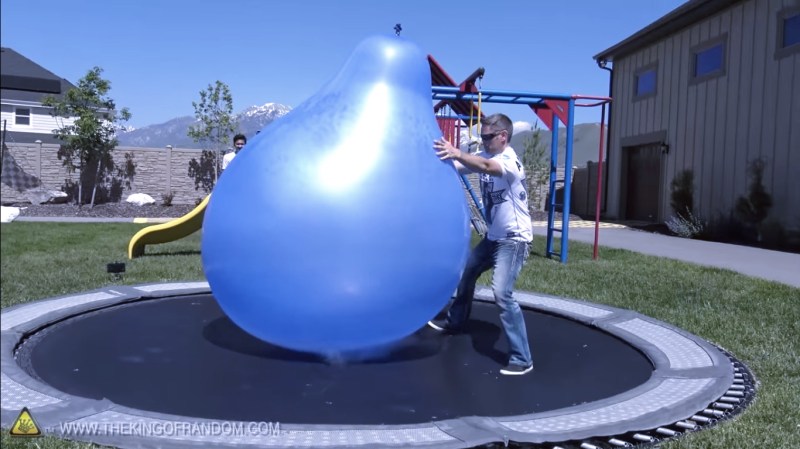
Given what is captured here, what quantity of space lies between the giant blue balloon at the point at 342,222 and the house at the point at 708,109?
11452mm

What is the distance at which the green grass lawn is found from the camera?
10.7 feet

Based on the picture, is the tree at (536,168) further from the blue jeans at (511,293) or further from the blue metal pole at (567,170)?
the blue jeans at (511,293)

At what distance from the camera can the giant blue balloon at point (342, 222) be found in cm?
345

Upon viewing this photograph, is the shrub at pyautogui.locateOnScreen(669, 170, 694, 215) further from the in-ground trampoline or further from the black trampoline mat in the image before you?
the black trampoline mat

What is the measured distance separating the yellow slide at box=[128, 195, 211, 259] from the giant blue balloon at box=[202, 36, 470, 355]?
5314 mm

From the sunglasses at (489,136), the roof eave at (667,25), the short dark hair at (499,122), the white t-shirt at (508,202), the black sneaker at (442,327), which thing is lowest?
the black sneaker at (442,327)

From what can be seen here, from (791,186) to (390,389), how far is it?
1202 centimetres

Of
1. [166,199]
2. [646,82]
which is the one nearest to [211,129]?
[166,199]

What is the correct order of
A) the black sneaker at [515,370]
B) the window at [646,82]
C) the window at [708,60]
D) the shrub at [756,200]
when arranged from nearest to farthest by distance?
the black sneaker at [515,370]
the shrub at [756,200]
the window at [708,60]
the window at [646,82]

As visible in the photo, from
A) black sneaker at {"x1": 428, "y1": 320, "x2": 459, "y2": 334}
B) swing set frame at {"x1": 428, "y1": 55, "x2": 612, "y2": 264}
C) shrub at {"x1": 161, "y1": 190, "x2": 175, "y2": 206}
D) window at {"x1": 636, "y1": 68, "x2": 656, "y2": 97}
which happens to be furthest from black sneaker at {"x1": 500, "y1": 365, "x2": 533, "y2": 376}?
shrub at {"x1": 161, "y1": 190, "x2": 175, "y2": 206}

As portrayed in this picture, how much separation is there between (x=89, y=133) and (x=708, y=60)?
16.4m

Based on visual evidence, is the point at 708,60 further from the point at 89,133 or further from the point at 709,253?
the point at 89,133

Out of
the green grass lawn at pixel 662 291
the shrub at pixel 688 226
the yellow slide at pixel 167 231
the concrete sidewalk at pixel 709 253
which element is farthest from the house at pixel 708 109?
the yellow slide at pixel 167 231

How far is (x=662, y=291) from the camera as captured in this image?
7.22 m
